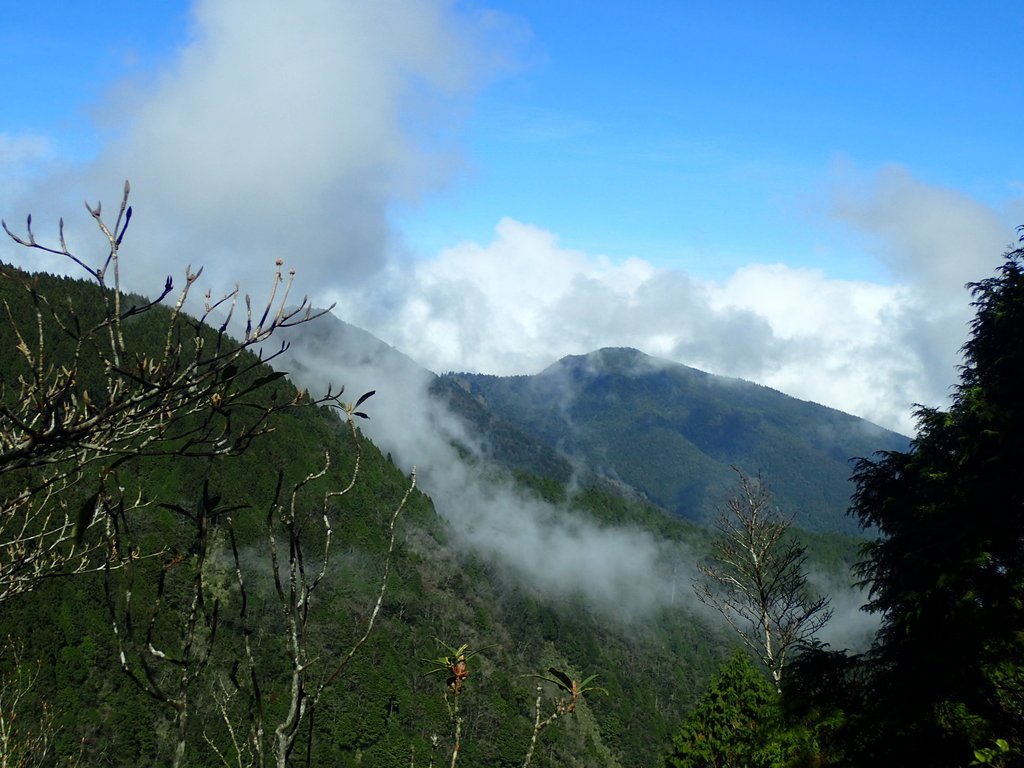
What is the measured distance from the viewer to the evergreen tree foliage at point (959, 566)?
32.5ft

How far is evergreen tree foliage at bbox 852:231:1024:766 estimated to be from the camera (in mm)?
9914

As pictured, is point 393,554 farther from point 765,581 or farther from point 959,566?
point 959,566

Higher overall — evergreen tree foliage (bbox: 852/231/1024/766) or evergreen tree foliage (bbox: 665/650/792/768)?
evergreen tree foliage (bbox: 852/231/1024/766)

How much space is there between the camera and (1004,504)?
11805mm

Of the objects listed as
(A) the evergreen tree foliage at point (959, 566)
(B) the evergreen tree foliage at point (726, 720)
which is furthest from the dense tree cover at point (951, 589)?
(B) the evergreen tree foliage at point (726, 720)

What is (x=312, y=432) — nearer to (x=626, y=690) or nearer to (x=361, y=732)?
(x=361, y=732)

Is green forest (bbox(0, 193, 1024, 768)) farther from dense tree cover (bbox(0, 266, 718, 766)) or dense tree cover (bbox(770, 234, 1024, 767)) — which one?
dense tree cover (bbox(0, 266, 718, 766))

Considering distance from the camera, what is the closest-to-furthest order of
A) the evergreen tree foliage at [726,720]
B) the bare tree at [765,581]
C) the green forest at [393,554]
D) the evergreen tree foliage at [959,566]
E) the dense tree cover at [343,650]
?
the green forest at [393,554] → the evergreen tree foliage at [959,566] → the bare tree at [765,581] → the evergreen tree foliage at [726,720] → the dense tree cover at [343,650]

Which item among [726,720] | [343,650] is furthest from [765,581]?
[343,650]

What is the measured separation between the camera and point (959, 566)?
11.2m

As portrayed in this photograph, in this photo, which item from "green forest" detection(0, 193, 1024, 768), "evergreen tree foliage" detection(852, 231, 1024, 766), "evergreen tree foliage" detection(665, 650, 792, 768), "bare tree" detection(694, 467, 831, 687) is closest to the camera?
"green forest" detection(0, 193, 1024, 768)

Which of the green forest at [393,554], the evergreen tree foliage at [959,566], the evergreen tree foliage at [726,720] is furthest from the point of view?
the evergreen tree foliage at [726,720]

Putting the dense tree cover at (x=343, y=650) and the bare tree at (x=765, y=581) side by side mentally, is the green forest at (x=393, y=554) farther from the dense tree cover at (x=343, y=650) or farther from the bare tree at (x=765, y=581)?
the dense tree cover at (x=343, y=650)

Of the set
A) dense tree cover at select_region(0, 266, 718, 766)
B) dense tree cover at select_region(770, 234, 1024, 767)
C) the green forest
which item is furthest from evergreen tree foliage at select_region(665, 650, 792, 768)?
dense tree cover at select_region(0, 266, 718, 766)
